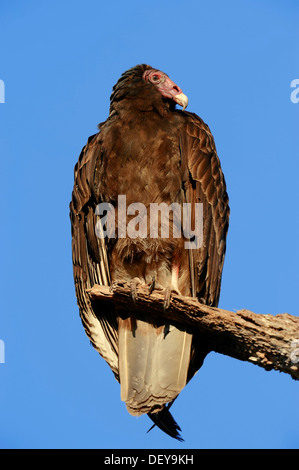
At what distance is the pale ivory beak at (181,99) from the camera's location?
6.04 metres

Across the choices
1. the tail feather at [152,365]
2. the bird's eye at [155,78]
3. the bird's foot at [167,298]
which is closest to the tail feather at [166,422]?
the tail feather at [152,365]

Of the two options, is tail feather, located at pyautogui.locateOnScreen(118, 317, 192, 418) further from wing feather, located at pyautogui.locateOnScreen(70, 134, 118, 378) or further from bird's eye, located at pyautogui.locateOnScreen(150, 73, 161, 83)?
bird's eye, located at pyautogui.locateOnScreen(150, 73, 161, 83)

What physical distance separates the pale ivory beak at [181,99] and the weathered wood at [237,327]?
183 centimetres

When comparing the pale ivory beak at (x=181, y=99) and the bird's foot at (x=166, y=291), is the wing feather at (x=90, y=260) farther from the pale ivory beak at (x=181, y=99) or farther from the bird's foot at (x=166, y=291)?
the pale ivory beak at (x=181, y=99)

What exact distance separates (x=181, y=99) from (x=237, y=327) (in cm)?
238

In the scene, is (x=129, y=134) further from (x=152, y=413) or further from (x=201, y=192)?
(x=152, y=413)

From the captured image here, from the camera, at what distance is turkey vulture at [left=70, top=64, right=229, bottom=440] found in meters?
5.44

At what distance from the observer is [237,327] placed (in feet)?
15.5

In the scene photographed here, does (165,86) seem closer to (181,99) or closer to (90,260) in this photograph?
(181,99)

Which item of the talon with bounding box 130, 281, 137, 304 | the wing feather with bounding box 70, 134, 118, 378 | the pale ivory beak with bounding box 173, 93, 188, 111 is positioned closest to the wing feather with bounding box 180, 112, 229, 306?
the pale ivory beak with bounding box 173, 93, 188, 111

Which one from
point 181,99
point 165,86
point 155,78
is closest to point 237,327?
point 181,99

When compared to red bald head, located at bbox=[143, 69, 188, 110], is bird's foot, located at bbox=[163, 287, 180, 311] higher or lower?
lower

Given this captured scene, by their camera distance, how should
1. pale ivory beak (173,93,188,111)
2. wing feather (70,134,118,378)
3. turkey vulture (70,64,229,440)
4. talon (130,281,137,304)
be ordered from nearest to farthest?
talon (130,281,137,304)
turkey vulture (70,64,229,440)
wing feather (70,134,118,378)
pale ivory beak (173,93,188,111)

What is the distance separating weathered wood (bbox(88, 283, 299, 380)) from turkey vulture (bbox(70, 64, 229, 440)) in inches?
5.4
